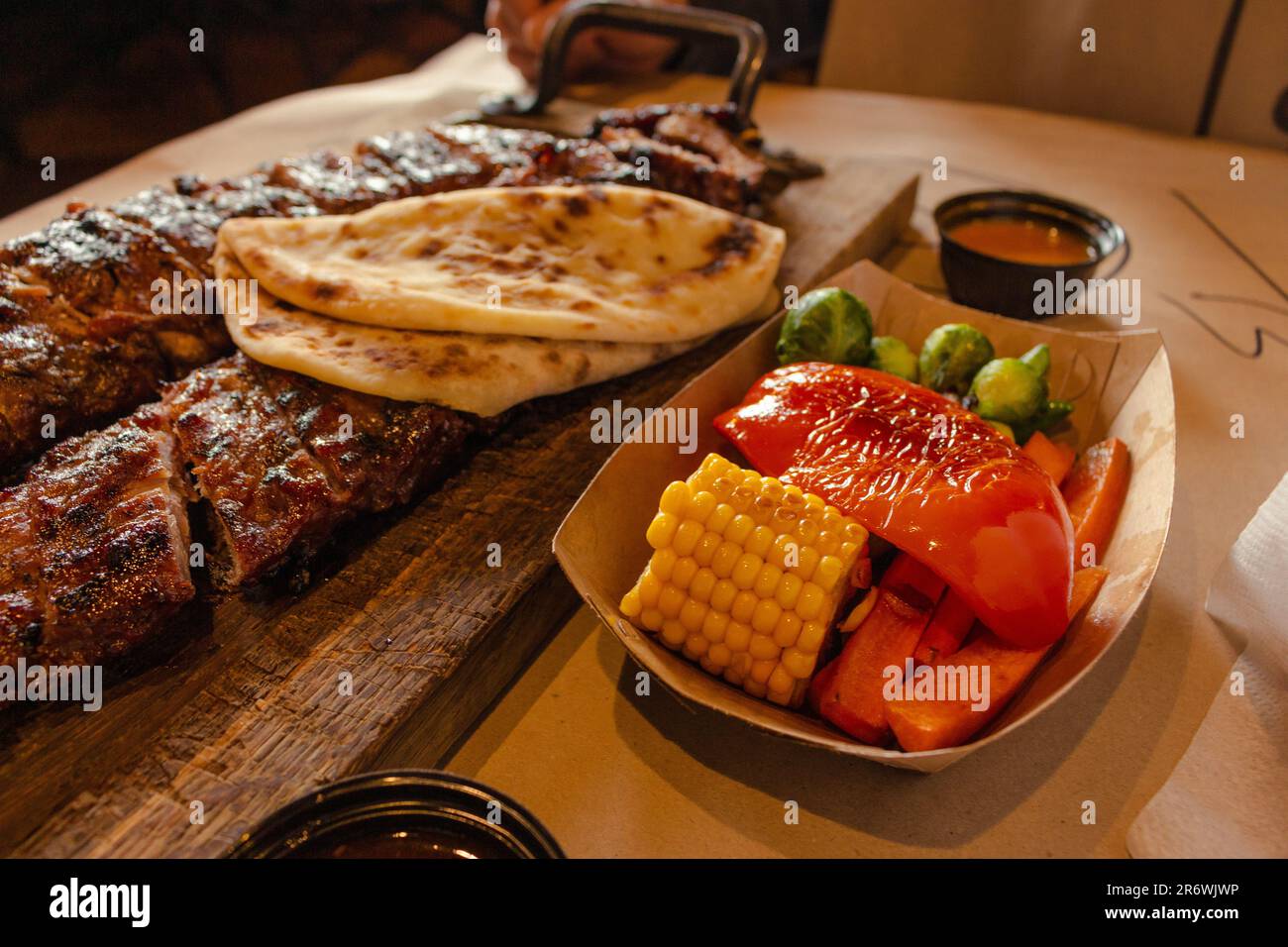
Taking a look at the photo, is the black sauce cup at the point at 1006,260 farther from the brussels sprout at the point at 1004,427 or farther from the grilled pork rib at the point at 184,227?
the brussels sprout at the point at 1004,427

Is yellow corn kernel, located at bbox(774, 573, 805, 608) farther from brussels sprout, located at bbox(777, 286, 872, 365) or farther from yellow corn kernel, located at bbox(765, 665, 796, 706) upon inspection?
brussels sprout, located at bbox(777, 286, 872, 365)

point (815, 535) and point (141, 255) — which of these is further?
point (141, 255)

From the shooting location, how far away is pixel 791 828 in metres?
1.70

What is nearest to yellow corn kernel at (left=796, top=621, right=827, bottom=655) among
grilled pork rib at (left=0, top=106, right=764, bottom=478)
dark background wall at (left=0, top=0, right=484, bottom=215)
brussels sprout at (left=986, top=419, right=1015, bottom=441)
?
brussels sprout at (left=986, top=419, right=1015, bottom=441)

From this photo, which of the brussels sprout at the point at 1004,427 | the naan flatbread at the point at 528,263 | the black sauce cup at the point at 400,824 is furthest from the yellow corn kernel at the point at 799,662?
the naan flatbread at the point at 528,263

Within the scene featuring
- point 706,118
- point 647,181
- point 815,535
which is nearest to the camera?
point 815,535

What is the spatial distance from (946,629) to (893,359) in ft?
3.19

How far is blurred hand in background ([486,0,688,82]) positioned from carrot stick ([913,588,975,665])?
14.9ft

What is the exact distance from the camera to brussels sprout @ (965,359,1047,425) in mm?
2303

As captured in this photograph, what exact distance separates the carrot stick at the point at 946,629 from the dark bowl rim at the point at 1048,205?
1746 mm

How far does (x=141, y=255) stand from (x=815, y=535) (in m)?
2.15

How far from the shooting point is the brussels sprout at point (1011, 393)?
230cm

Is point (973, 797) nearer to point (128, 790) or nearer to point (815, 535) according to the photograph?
point (815, 535)
